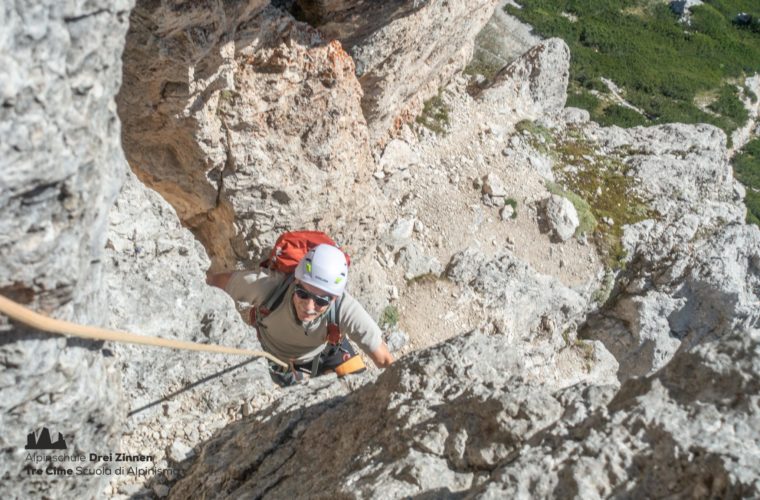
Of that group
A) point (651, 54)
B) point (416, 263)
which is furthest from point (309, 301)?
point (651, 54)

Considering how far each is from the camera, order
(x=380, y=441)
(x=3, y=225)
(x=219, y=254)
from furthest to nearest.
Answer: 1. (x=219, y=254)
2. (x=380, y=441)
3. (x=3, y=225)

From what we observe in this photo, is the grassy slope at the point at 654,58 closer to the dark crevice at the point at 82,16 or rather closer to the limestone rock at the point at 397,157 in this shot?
the limestone rock at the point at 397,157

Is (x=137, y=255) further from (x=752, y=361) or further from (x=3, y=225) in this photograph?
(x=752, y=361)

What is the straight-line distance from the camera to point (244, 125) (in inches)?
491

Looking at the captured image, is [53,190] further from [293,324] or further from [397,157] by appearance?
[397,157]

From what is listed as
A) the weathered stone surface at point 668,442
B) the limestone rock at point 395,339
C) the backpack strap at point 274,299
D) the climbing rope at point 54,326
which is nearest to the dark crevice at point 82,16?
the climbing rope at point 54,326

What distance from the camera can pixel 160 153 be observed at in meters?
12.7

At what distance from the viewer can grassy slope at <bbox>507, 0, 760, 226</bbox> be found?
38.9m

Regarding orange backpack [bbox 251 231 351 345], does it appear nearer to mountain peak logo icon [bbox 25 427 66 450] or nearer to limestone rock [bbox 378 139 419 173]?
mountain peak logo icon [bbox 25 427 66 450]

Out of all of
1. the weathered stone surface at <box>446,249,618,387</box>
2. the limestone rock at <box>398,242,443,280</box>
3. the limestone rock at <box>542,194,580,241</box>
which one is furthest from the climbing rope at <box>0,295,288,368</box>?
the limestone rock at <box>542,194,580,241</box>

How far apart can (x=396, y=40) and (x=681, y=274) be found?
37.2ft

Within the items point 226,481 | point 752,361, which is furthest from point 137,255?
point 752,361

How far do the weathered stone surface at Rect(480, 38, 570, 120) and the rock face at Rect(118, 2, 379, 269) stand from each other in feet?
34.0

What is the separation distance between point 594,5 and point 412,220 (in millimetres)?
32442
